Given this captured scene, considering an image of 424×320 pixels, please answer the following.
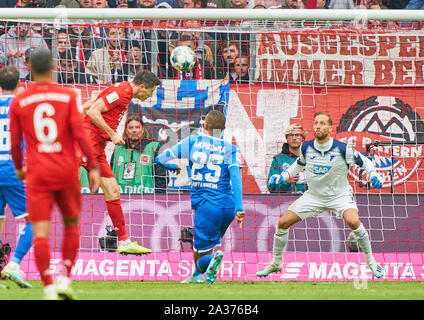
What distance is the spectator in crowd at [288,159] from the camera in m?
10.8

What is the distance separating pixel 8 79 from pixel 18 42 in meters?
3.47

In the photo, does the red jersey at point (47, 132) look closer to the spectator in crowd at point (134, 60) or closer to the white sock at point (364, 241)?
the white sock at point (364, 241)

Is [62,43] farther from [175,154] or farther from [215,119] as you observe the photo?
[215,119]

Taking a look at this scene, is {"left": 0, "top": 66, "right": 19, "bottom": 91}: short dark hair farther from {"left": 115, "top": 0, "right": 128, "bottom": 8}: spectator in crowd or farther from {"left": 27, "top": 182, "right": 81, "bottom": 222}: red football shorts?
{"left": 115, "top": 0, "right": 128, "bottom": 8}: spectator in crowd

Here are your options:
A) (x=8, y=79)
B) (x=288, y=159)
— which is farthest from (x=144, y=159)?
(x=8, y=79)

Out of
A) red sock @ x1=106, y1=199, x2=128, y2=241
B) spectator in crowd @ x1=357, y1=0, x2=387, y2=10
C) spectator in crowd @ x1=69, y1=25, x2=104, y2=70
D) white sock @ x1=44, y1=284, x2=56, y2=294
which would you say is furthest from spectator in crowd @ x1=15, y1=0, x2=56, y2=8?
white sock @ x1=44, y1=284, x2=56, y2=294

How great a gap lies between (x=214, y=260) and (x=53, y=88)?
333 centimetres

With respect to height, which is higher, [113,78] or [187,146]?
[113,78]

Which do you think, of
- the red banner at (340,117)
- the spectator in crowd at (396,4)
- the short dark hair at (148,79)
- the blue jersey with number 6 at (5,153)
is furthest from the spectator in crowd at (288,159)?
the blue jersey with number 6 at (5,153)

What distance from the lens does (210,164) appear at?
848 centimetres

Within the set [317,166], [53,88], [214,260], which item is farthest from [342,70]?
[53,88]

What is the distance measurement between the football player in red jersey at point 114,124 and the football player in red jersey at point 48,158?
2761 millimetres

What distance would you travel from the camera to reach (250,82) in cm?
1141

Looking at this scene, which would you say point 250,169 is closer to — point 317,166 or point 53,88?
point 317,166
